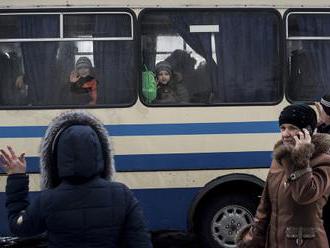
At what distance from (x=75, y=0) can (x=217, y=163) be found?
2.28 m

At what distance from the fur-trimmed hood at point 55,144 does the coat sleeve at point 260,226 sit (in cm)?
97

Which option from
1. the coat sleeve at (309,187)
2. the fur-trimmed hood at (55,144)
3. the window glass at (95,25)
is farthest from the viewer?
the window glass at (95,25)

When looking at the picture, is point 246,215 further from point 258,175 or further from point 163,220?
point 163,220

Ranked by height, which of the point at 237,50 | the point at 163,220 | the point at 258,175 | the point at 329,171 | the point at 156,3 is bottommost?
the point at 163,220

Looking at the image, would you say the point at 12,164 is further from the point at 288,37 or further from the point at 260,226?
the point at 288,37

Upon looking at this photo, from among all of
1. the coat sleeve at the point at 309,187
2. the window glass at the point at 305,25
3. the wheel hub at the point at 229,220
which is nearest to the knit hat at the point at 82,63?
the wheel hub at the point at 229,220

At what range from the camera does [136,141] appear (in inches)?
267

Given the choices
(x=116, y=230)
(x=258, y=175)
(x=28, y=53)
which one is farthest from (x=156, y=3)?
(x=116, y=230)

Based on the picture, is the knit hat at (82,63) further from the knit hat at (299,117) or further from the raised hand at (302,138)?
the raised hand at (302,138)

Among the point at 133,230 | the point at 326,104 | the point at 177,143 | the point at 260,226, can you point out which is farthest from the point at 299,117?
the point at 177,143

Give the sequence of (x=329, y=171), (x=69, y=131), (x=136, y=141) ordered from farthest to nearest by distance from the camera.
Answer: (x=136, y=141) < (x=329, y=171) < (x=69, y=131)

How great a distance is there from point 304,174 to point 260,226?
460mm

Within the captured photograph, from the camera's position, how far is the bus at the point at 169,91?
6801 millimetres

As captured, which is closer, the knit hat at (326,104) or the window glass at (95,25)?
the knit hat at (326,104)
